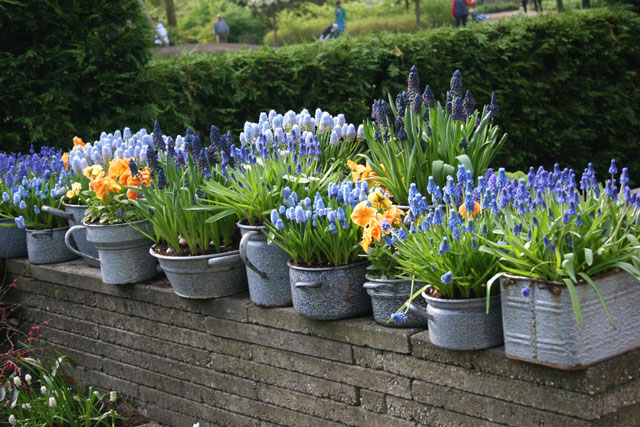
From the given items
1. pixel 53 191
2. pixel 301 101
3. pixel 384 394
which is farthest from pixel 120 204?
pixel 301 101

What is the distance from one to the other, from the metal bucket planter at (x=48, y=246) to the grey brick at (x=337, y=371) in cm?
164

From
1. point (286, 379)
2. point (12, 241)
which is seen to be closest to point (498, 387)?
point (286, 379)

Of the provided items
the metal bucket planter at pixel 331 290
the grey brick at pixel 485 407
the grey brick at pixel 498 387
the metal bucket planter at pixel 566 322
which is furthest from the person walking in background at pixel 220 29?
the metal bucket planter at pixel 566 322

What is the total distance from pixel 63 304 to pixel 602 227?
291 cm

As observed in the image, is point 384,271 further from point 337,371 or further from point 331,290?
point 337,371

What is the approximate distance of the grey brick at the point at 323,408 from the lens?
2645mm

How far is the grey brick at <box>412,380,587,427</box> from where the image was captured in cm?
214

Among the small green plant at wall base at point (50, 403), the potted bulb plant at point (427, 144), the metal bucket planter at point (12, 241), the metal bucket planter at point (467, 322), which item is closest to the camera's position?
the metal bucket planter at point (467, 322)

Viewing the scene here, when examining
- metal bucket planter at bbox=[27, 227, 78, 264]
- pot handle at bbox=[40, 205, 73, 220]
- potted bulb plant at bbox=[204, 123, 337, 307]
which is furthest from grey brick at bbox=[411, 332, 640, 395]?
metal bucket planter at bbox=[27, 227, 78, 264]

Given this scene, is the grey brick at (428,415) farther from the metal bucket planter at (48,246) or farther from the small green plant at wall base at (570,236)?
the metal bucket planter at (48,246)

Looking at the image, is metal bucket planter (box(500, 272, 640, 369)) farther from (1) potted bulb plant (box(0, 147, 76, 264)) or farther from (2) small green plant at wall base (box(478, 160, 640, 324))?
(1) potted bulb plant (box(0, 147, 76, 264))

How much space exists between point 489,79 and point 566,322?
5.96m

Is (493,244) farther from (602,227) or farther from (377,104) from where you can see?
(377,104)

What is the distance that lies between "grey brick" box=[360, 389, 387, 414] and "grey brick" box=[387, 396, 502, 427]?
0.08ft
